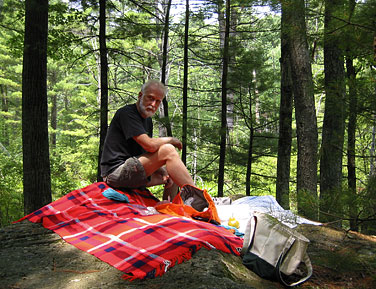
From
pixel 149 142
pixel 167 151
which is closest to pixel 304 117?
pixel 167 151

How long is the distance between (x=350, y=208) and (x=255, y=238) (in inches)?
25.8

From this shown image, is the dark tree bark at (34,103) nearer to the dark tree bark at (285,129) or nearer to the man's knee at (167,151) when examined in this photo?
the man's knee at (167,151)

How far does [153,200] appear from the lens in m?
3.52

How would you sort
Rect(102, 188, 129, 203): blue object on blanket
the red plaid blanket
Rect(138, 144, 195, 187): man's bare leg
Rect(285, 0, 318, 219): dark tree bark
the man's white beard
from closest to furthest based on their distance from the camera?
1. the red plaid blanket
2. Rect(102, 188, 129, 203): blue object on blanket
3. Rect(138, 144, 195, 187): man's bare leg
4. the man's white beard
5. Rect(285, 0, 318, 219): dark tree bark

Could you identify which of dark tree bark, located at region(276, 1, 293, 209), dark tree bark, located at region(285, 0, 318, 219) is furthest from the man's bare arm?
dark tree bark, located at region(276, 1, 293, 209)

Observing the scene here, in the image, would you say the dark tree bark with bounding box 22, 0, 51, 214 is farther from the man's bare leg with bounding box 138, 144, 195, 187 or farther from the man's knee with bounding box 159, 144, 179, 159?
the man's knee with bounding box 159, 144, 179, 159

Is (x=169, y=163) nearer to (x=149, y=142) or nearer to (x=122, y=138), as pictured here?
(x=149, y=142)

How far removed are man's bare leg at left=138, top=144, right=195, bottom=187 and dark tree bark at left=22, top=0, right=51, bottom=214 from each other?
1.83 meters

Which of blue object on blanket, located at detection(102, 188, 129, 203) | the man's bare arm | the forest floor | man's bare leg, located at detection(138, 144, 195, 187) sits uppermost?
the man's bare arm

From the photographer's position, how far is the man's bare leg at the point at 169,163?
10.7ft

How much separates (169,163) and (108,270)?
1533 mm

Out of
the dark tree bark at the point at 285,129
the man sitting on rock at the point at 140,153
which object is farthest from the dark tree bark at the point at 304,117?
the man sitting on rock at the point at 140,153

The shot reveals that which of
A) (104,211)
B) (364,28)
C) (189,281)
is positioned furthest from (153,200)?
(364,28)

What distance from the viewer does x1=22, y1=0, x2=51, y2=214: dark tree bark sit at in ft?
13.8
